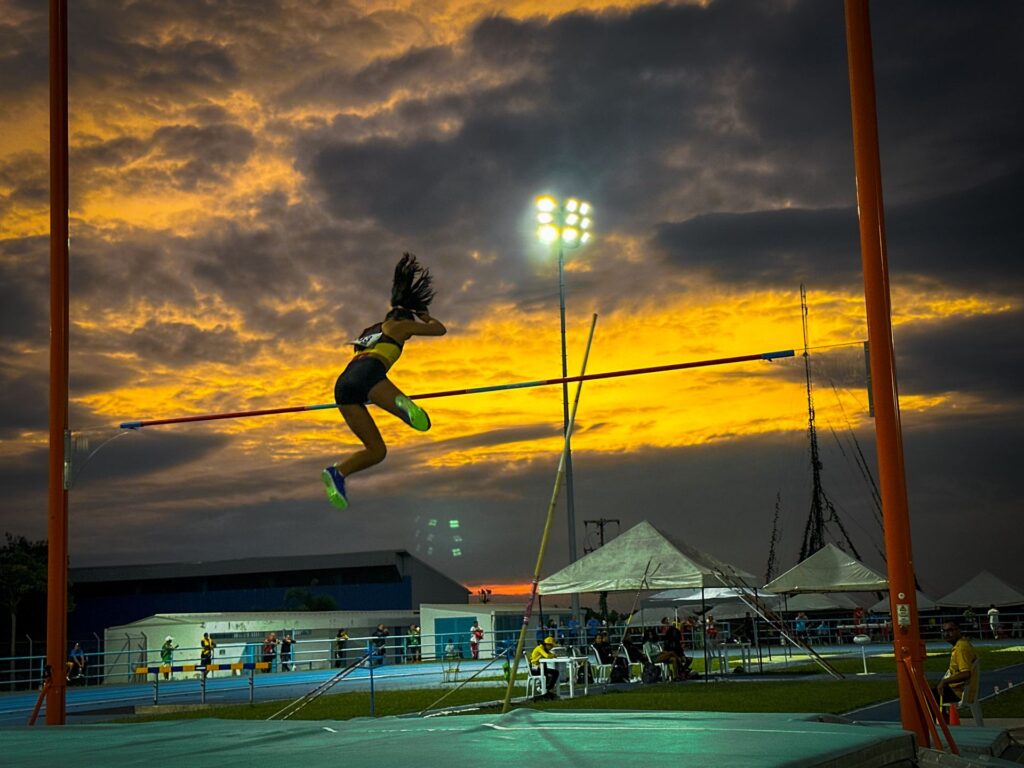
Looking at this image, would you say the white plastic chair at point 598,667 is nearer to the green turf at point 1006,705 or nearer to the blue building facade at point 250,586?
the green turf at point 1006,705

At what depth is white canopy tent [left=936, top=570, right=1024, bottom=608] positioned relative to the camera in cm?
3694

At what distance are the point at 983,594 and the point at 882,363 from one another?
32635mm

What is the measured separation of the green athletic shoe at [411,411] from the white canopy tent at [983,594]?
30714 millimetres

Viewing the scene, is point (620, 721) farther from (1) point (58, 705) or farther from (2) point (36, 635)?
(2) point (36, 635)

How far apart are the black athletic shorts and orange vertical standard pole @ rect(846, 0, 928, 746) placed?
4.24 m

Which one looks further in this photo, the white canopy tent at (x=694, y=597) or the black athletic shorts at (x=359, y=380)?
the white canopy tent at (x=694, y=597)

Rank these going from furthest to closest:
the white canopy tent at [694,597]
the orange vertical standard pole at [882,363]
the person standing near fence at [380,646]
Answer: the white canopy tent at [694,597], the person standing near fence at [380,646], the orange vertical standard pole at [882,363]

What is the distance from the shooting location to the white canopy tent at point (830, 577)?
21.5 meters

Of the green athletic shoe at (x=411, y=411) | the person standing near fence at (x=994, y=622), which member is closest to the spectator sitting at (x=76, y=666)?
the green athletic shoe at (x=411, y=411)

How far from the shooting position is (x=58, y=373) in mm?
11727

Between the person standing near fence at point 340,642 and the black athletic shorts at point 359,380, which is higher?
the black athletic shorts at point 359,380

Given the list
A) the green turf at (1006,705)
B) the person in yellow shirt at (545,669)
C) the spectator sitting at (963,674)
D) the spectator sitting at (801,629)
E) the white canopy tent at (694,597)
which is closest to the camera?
the spectator sitting at (963,674)

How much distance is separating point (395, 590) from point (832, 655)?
28.0 m

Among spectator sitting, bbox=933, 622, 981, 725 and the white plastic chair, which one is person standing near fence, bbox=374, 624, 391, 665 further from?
spectator sitting, bbox=933, 622, 981, 725
